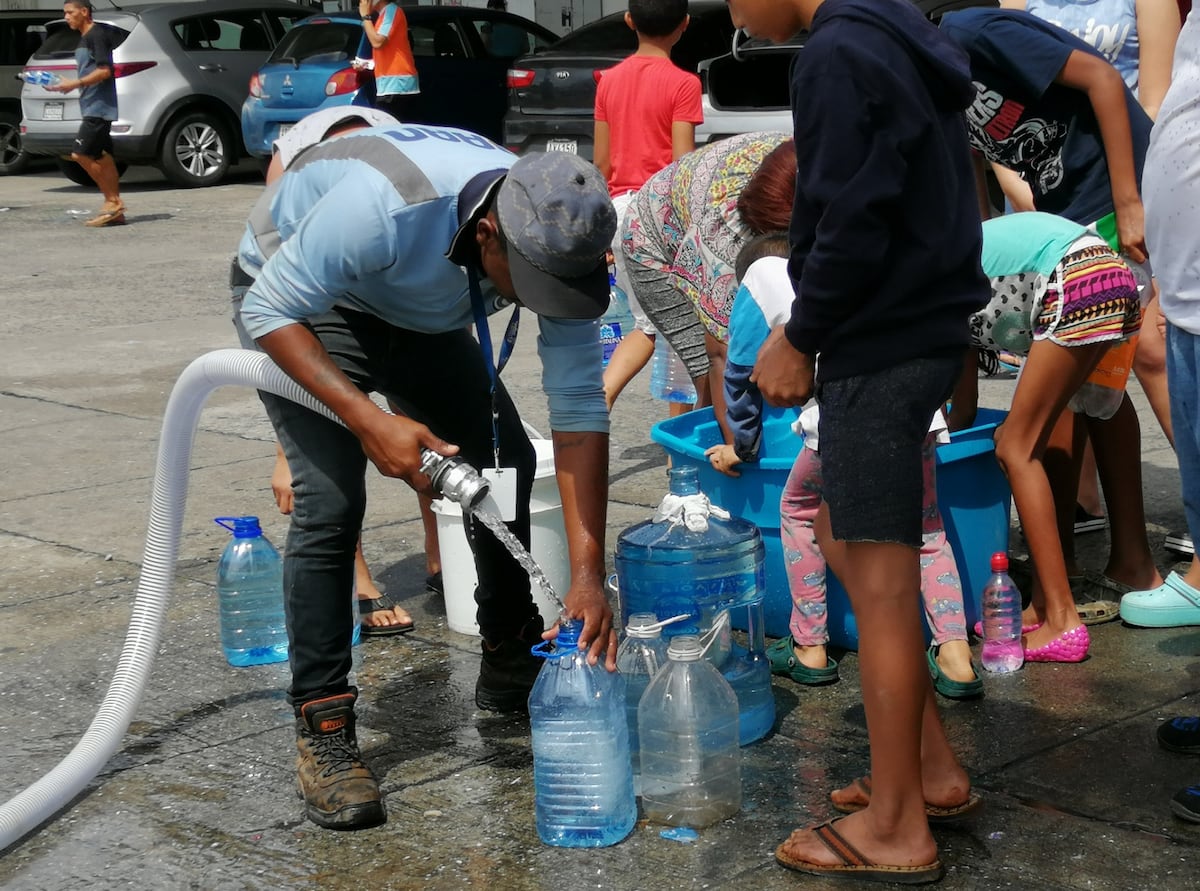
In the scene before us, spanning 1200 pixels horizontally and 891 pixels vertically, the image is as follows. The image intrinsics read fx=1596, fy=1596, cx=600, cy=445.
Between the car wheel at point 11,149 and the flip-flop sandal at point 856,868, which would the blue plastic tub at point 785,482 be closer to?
the flip-flop sandal at point 856,868

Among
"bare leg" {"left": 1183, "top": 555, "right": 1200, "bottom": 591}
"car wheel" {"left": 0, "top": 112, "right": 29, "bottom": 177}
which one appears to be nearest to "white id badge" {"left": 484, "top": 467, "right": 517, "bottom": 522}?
"bare leg" {"left": 1183, "top": 555, "right": 1200, "bottom": 591}

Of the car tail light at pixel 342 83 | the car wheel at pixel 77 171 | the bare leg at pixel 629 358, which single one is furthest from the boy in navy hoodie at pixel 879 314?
the car wheel at pixel 77 171

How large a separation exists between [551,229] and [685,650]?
935mm

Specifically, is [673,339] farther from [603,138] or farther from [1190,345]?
[1190,345]

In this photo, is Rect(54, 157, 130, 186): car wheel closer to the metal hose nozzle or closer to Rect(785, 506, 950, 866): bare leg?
the metal hose nozzle

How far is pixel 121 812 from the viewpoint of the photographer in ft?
11.6

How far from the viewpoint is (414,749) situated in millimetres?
3799

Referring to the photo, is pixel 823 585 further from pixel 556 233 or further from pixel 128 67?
pixel 128 67

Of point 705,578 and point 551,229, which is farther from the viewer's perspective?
point 705,578

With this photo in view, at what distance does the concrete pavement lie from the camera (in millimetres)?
3166

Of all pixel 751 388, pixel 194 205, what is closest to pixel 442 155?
pixel 751 388

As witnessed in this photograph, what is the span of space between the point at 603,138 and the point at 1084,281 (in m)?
3.27

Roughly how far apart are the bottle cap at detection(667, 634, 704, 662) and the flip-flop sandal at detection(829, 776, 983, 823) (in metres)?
0.43

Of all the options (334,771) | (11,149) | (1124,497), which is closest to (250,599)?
(334,771)
